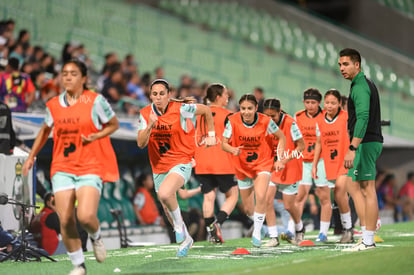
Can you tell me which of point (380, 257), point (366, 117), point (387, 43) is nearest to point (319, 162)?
point (366, 117)

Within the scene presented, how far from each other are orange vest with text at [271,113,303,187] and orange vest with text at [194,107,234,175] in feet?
3.30

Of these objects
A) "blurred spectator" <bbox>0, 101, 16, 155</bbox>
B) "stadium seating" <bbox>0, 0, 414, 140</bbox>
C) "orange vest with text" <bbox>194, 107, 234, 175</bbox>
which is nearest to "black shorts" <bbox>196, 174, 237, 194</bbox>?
"orange vest with text" <bbox>194, 107, 234, 175</bbox>

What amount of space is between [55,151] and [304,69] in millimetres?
20783

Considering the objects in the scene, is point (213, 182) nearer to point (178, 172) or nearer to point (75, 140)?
point (178, 172)

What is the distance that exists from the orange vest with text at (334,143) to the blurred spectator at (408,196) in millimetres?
9489

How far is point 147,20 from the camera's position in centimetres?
2798

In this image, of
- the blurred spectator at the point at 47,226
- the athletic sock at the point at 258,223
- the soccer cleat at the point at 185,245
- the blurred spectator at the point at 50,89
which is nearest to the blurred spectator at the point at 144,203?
the blurred spectator at the point at 50,89

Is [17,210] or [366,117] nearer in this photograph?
[366,117]

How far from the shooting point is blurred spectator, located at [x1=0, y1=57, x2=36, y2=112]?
1441 centimetres

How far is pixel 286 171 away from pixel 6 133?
4038 millimetres

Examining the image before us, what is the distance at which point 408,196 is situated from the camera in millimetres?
21141

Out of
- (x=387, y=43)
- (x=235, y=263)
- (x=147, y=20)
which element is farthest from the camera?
(x=387, y=43)

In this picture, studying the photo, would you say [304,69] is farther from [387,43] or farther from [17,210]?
[17,210]

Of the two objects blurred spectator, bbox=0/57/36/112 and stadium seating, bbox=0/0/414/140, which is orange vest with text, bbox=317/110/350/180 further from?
stadium seating, bbox=0/0/414/140
